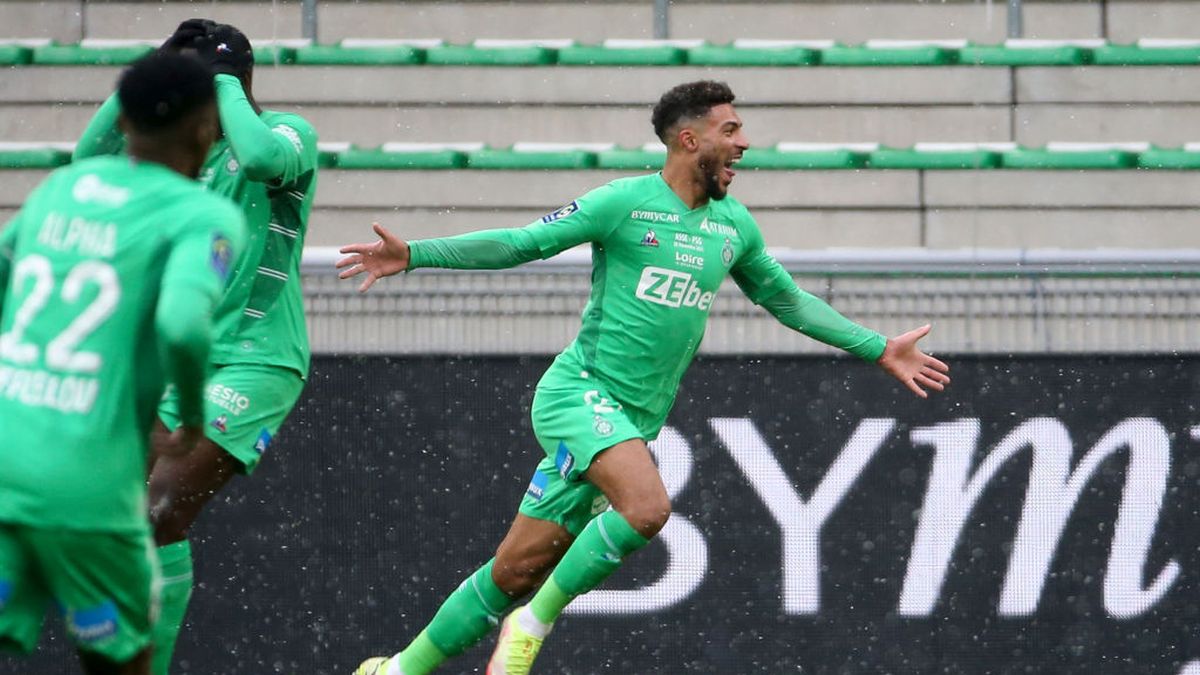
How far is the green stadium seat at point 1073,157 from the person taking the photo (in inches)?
409

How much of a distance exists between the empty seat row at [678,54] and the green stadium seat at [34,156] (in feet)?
2.22

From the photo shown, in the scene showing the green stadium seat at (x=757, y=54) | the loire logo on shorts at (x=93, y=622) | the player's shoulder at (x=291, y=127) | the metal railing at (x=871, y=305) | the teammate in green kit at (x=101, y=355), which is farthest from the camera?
the green stadium seat at (x=757, y=54)

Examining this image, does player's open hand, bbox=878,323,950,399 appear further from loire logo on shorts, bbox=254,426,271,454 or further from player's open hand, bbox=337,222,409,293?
loire logo on shorts, bbox=254,426,271,454

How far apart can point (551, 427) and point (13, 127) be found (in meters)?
6.35

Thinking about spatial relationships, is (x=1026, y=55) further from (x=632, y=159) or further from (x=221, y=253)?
(x=221, y=253)

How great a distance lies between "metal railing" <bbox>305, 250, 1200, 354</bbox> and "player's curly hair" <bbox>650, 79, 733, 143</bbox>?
123 cm

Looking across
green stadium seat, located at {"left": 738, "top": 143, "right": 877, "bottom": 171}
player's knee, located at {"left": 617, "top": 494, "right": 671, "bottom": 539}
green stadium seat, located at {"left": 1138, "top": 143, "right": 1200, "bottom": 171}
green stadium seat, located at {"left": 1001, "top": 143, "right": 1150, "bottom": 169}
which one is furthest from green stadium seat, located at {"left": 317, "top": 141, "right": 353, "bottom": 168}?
player's knee, located at {"left": 617, "top": 494, "right": 671, "bottom": 539}

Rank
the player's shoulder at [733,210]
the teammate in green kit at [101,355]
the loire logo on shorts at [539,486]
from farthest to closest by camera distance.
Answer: the player's shoulder at [733,210] < the loire logo on shorts at [539,486] < the teammate in green kit at [101,355]

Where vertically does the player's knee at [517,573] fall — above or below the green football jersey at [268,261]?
below

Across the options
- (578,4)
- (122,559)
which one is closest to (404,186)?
(578,4)

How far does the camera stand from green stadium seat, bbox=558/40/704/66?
10656 millimetres

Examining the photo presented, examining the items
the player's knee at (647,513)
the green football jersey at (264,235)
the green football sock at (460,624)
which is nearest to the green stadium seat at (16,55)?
the green football jersey at (264,235)

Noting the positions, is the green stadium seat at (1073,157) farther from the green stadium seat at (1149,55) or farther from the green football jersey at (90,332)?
the green football jersey at (90,332)

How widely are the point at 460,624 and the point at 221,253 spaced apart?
7.46 ft
